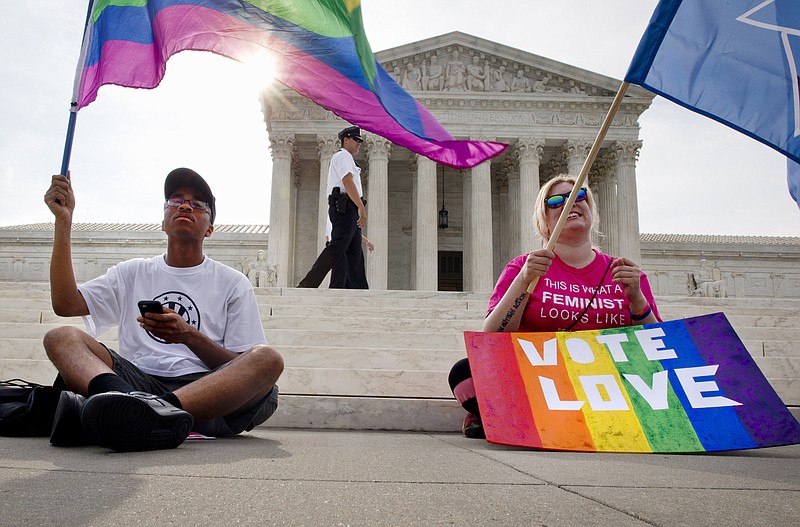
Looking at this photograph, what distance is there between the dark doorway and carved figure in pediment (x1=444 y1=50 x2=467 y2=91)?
8128mm

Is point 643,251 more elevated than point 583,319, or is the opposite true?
point 643,251

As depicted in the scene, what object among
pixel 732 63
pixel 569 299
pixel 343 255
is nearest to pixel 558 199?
pixel 569 299

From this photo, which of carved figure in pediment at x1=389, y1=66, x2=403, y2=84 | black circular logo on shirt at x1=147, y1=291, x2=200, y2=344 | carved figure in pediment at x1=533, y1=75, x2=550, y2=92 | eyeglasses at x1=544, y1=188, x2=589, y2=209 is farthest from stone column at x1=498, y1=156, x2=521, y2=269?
black circular logo on shirt at x1=147, y1=291, x2=200, y2=344

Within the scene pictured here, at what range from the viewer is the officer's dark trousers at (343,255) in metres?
10.9

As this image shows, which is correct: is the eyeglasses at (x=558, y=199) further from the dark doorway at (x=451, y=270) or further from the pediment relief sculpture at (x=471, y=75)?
the dark doorway at (x=451, y=270)

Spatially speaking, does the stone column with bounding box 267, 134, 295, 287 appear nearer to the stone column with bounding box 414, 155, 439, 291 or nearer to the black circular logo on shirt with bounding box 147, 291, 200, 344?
the stone column with bounding box 414, 155, 439, 291

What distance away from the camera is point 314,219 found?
3114 centimetres

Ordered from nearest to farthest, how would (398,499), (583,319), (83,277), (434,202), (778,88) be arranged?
(398,499), (778,88), (583,319), (434,202), (83,277)

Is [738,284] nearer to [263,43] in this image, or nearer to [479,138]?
[479,138]

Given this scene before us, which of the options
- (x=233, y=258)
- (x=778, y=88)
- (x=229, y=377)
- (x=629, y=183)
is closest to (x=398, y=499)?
(x=229, y=377)

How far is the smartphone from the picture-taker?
10.4 ft

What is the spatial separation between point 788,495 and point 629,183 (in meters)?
27.1

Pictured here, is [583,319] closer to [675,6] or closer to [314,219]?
[675,6]

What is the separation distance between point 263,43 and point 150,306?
228 centimetres
